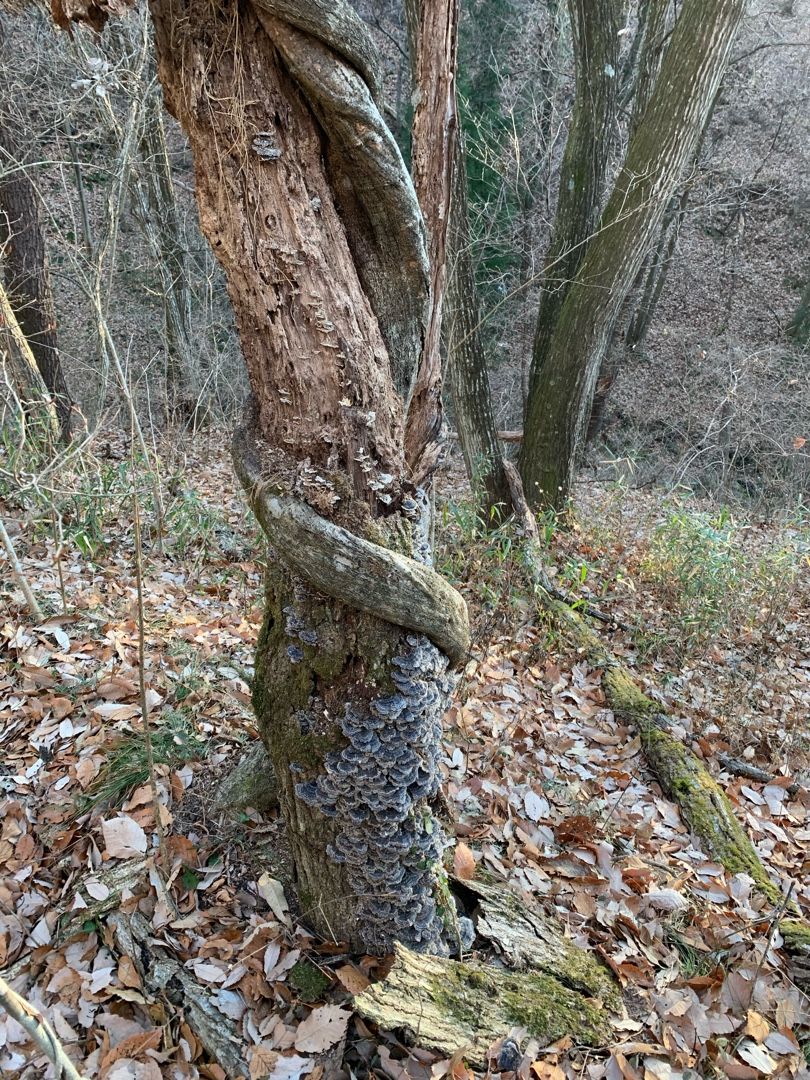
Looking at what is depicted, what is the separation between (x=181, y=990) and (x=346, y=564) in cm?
148

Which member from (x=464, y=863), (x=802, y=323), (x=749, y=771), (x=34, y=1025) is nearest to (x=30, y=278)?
(x=464, y=863)

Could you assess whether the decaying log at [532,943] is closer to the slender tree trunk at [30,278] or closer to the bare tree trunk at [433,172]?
the bare tree trunk at [433,172]

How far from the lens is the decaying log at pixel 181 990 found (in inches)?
73.9

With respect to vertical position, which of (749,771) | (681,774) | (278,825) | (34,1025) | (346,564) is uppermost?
(346,564)

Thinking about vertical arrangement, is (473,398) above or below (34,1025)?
above

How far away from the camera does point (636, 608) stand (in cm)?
553

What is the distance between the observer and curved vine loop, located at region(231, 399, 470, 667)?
1.72 m

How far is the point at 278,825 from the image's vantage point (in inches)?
92.7

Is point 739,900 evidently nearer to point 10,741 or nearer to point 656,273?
point 10,741

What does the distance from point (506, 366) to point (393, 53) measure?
9.48m

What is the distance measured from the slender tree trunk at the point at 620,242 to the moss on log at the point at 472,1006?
511 cm

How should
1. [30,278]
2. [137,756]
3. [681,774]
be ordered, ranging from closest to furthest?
[137,756]
[681,774]
[30,278]

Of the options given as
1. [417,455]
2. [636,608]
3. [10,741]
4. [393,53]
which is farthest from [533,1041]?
[393,53]

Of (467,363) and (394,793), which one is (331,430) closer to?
(394,793)
